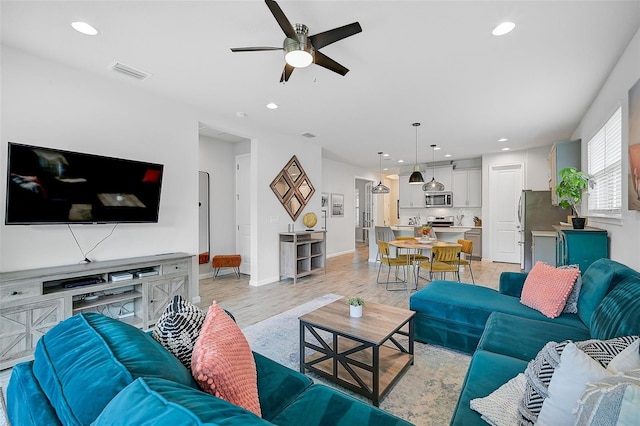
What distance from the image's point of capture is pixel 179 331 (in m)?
1.15

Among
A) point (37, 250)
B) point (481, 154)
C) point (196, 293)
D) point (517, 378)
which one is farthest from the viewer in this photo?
point (481, 154)

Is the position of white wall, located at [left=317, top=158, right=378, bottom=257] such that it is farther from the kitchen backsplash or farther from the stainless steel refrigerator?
the stainless steel refrigerator

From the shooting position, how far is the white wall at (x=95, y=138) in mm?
2594

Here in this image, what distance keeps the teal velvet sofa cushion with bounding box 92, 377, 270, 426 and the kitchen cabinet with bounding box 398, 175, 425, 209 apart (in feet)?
27.8

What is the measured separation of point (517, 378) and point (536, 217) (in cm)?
475

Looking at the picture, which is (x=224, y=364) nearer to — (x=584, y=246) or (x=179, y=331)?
(x=179, y=331)

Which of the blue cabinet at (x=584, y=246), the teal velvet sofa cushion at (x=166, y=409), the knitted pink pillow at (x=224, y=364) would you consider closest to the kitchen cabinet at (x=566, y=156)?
the blue cabinet at (x=584, y=246)

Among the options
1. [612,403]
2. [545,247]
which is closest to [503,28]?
[612,403]

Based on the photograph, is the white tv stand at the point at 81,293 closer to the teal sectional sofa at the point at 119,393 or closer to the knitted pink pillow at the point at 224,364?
the teal sectional sofa at the point at 119,393

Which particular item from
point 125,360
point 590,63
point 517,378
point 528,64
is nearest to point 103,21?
point 125,360

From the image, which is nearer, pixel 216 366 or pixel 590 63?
pixel 216 366

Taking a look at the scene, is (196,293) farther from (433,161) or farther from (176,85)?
(433,161)

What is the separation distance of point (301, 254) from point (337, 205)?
3137mm

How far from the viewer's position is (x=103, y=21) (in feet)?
7.17
